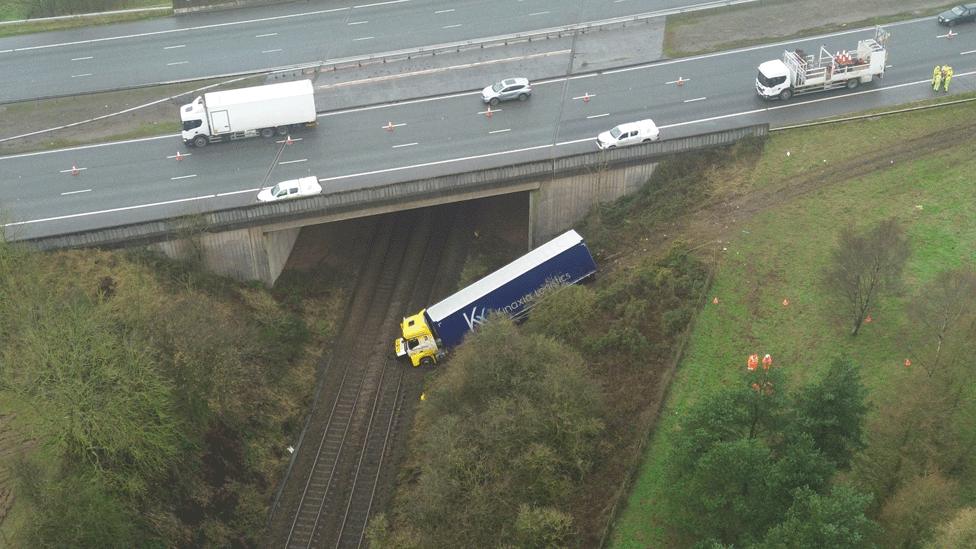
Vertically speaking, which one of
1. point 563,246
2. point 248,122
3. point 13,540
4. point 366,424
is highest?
point 248,122

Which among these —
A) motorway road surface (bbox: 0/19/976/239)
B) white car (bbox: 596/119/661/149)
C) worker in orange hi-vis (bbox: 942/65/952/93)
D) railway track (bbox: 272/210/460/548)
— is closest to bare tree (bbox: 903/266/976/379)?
white car (bbox: 596/119/661/149)

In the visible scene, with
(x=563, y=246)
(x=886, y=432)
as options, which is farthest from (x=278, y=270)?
(x=886, y=432)

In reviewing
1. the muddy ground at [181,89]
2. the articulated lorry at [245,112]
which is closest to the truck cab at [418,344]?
the articulated lorry at [245,112]

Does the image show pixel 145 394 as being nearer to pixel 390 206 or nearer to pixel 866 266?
pixel 390 206

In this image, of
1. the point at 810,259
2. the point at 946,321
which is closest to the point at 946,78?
the point at 810,259

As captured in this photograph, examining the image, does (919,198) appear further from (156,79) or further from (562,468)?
(156,79)

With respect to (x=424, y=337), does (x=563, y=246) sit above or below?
above

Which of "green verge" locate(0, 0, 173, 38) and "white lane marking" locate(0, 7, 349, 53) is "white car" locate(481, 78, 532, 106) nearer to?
"white lane marking" locate(0, 7, 349, 53)

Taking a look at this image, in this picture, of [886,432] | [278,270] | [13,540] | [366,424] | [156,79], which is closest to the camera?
[886,432]
